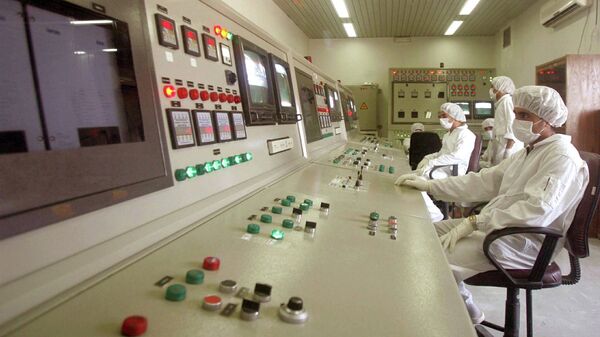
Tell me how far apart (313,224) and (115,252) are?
0.44 meters

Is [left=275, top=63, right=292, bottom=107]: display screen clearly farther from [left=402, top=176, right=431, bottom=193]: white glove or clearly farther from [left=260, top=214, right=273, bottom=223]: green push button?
[left=260, top=214, right=273, bottom=223]: green push button

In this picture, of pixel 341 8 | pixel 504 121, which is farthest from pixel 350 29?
pixel 504 121

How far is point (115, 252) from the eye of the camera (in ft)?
2.06

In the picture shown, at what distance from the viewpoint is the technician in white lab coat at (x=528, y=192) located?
1544mm

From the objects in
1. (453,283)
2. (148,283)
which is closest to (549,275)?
(453,283)

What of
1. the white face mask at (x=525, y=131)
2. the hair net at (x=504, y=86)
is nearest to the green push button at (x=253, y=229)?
the white face mask at (x=525, y=131)

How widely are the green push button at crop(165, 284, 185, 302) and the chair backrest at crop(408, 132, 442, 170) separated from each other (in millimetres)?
4794

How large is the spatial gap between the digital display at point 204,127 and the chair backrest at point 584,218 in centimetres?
150

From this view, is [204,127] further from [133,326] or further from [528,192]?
[528,192]

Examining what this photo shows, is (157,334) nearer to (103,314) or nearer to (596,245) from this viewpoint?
(103,314)

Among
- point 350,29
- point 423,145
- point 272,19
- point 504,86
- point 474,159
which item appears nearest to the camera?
point 474,159

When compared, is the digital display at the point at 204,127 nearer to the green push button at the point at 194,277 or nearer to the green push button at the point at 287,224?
the green push button at the point at 287,224

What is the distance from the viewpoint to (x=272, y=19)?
557 cm

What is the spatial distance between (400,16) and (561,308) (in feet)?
17.5
